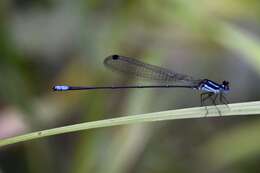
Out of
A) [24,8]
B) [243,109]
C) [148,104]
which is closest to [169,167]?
[148,104]

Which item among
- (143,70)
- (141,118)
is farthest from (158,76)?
(141,118)

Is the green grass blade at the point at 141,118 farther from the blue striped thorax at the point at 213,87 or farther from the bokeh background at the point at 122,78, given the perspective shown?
the blue striped thorax at the point at 213,87

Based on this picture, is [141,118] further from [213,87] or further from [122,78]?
[122,78]

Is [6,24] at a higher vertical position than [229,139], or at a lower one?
higher

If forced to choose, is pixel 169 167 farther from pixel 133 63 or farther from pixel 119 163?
pixel 133 63

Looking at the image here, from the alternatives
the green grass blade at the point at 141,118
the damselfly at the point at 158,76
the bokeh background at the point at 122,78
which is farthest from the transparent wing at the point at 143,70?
the green grass blade at the point at 141,118

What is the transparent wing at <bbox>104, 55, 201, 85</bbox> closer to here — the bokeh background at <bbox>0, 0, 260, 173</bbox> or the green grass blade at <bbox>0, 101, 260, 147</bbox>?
the bokeh background at <bbox>0, 0, 260, 173</bbox>

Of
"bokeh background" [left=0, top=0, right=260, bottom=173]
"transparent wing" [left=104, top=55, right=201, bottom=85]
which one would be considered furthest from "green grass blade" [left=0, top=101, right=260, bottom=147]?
"transparent wing" [left=104, top=55, right=201, bottom=85]
